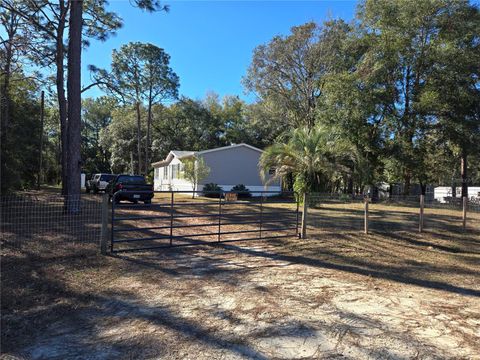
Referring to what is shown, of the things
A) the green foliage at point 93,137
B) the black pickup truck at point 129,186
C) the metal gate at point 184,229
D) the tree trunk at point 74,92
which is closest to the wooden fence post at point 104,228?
the metal gate at point 184,229

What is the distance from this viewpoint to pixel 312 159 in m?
14.9

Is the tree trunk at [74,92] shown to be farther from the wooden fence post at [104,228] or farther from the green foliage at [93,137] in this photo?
the green foliage at [93,137]

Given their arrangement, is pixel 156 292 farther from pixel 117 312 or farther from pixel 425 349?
pixel 425 349

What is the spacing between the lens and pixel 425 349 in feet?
12.0

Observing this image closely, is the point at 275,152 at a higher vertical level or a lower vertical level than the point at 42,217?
higher

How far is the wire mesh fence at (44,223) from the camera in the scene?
7621 millimetres

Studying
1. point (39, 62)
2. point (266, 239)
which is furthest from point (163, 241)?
point (39, 62)

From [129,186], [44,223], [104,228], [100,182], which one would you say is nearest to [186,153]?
[100,182]

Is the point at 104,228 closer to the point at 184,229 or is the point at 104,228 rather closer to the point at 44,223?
the point at 44,223

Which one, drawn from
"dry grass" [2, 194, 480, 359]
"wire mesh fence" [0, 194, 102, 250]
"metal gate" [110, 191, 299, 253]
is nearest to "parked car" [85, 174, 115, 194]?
"metal gate" [110, 191, 299, 253]

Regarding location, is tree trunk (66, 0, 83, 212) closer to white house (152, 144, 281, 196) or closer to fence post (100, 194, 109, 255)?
fence post (100, 194, 109, 255)

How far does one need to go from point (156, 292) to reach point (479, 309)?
4309 mm

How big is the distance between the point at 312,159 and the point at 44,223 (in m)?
9.79

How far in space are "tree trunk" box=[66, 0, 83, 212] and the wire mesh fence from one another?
4.67m
